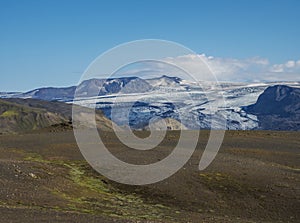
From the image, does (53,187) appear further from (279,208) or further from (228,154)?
(228,154)

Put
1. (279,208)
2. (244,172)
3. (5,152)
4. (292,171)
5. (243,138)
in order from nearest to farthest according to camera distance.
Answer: (279,208) → (244,172) → (292,171) → (5,152) → (243,138)

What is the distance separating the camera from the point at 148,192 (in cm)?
3216

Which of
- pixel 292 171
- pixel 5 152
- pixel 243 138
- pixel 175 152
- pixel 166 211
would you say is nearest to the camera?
pixel 166 211

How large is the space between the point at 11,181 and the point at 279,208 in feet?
54.2

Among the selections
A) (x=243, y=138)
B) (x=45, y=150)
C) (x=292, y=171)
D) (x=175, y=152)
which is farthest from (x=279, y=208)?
(x=243, y=138)

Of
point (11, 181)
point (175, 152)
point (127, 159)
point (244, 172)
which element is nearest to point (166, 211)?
point (11, 181)

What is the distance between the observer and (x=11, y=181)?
95.2 ft

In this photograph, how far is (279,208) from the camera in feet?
96.7

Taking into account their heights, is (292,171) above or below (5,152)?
below

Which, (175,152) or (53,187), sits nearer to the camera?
(53,187)

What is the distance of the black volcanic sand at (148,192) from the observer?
79.9 feet

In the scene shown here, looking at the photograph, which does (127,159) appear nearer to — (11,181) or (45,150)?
(45,150)

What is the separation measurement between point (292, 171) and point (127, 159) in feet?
47.2

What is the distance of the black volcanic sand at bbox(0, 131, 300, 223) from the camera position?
2434cm
